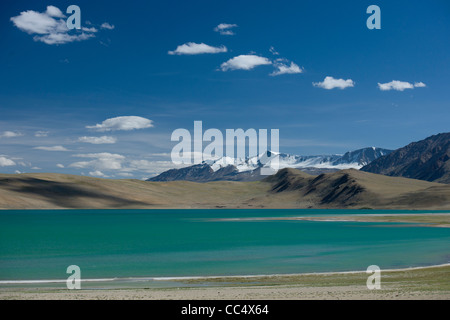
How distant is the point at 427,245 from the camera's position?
59500 millimetres

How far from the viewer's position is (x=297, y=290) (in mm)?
25141

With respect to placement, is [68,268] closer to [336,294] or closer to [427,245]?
[336,294]

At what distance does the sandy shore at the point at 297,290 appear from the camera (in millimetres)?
22062

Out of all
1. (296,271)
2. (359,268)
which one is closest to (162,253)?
(296,271)

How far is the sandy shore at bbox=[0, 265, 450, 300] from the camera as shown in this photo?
22.1m

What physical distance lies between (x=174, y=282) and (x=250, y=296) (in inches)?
453
